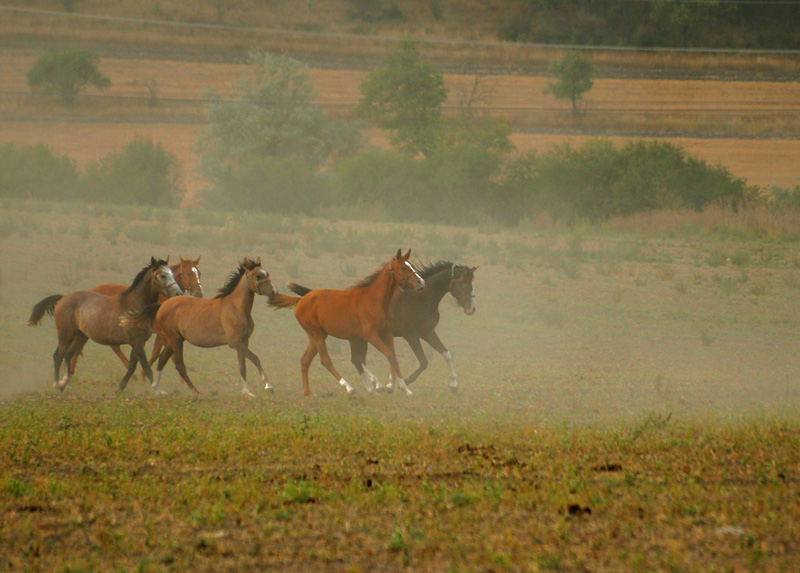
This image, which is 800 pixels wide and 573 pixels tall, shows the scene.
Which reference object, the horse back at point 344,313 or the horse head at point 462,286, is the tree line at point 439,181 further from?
the horse back at point 344,313

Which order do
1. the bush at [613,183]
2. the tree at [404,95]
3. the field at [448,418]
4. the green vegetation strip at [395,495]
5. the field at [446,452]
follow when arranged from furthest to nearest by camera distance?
the tree at [404,95] → the bush at [613,183] → the field at [448,418] → the field at [446,452] → the green vegetation strip at [395,495]

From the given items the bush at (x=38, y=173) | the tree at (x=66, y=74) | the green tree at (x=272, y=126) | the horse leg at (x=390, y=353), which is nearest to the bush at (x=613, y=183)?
the green tree at (x=272, y=126)

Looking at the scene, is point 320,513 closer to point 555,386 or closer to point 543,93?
point 555,386

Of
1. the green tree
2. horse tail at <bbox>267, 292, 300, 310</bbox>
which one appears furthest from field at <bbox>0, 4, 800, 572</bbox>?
the green tree

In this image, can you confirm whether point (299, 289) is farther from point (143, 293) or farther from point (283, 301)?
point (143, 293)

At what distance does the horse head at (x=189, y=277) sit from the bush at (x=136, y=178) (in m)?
32.3

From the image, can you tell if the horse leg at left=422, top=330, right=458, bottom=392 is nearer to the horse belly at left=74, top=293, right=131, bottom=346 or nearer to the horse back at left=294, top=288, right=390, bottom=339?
the horse back at left=294, top=288, right=390, bottom=339

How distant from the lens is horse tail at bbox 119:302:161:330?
13695mm

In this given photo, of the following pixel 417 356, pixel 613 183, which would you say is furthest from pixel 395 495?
pixel 613 183

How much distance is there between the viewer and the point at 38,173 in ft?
158

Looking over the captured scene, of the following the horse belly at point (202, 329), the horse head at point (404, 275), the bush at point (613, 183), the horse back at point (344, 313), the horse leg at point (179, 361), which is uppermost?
the bush at point (613, 183)

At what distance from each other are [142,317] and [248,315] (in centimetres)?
154

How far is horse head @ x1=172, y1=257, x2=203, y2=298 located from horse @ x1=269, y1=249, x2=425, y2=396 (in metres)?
1.27

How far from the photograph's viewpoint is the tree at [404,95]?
2456 inches
